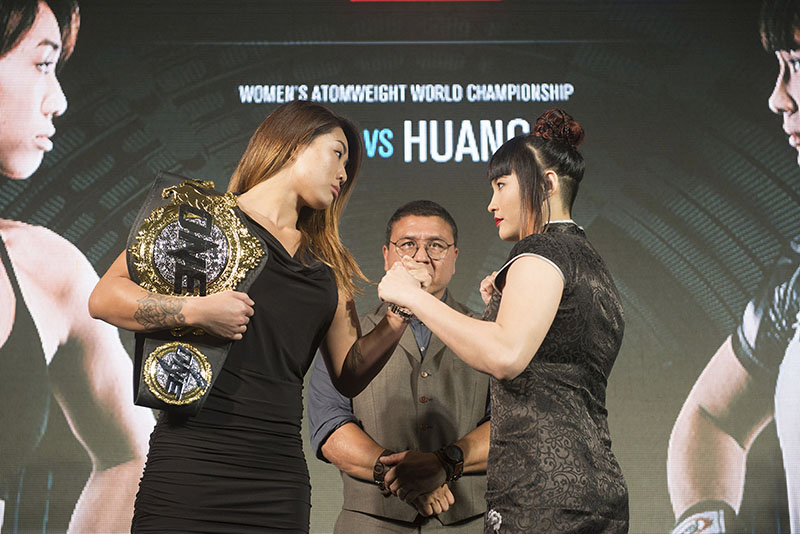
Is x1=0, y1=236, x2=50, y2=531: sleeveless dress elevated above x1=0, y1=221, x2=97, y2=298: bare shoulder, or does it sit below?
below

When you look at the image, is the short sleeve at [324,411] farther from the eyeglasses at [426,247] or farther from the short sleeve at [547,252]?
the short sleeve at [547,252]

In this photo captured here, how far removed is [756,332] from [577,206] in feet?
3.09

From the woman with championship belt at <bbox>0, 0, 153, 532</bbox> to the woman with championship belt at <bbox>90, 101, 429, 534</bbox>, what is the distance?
1.93 m

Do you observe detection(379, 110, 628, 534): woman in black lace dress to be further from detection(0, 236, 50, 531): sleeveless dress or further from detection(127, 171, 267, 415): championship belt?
detection(0, 236, 50, 531): sleeveless dress

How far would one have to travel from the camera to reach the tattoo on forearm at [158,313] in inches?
60.3

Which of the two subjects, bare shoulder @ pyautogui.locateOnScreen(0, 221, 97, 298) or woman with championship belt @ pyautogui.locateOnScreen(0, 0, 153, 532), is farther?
bare shoulder @ pyautogui.locateOnScreen(0, 221, 97, 298)

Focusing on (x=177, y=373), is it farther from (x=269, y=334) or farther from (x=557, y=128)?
(x=557, y=128)

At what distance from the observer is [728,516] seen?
3484 mm

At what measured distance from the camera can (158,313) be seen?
153cm

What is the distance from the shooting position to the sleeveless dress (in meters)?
3.50

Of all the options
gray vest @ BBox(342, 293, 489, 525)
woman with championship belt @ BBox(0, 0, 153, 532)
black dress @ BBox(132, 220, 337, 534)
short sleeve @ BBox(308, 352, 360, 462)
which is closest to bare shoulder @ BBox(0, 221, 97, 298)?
woman with championship belt @ BBox(0, 0, 153, 532)

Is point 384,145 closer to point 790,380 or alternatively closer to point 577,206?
point 577,206

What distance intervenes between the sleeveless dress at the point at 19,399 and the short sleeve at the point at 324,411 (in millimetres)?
1581

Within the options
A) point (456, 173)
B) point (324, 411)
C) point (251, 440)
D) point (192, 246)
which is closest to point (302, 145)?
point (192, 246)
